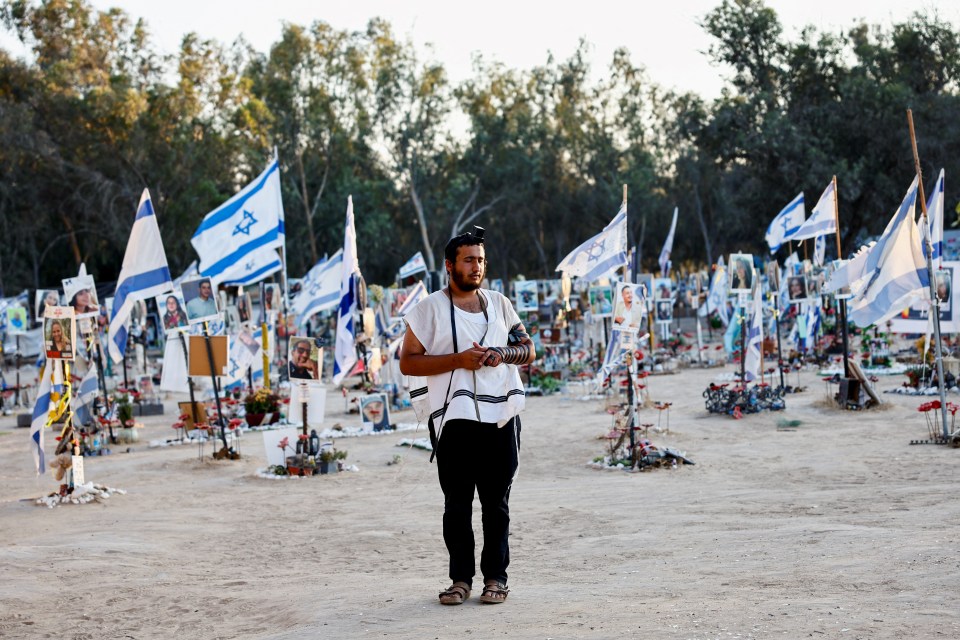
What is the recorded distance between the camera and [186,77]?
168ft

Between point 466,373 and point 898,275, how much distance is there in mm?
8602

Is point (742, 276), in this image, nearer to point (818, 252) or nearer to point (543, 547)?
point (818, 252)

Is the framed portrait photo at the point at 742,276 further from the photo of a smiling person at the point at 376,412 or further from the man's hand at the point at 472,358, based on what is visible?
the man's hand at the point at 472,358

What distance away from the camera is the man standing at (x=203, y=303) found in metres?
15.6

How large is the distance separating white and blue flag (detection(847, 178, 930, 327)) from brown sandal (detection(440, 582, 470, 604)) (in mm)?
8138

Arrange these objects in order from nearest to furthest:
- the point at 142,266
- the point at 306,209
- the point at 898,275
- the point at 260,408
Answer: the point at 898,275, the point at 142,266, the point at 260,408, the point at 306,209

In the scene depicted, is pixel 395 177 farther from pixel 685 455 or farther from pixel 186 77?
pixel 685 455

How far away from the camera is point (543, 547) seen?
8.44 meters

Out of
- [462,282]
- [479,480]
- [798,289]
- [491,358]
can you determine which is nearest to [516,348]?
[491,358]

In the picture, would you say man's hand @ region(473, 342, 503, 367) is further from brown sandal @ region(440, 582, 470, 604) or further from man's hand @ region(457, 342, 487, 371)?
brown sandal @ region(440, 582, 470, 604)

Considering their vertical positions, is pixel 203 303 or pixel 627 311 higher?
pixel 203 303

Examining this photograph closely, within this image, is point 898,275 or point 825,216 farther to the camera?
point 825,216

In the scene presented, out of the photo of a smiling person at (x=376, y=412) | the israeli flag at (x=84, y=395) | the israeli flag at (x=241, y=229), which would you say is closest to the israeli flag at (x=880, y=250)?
the photo of a smiling person at (x=376, y=412)

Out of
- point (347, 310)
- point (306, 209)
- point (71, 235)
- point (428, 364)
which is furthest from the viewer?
point (306, 209)
